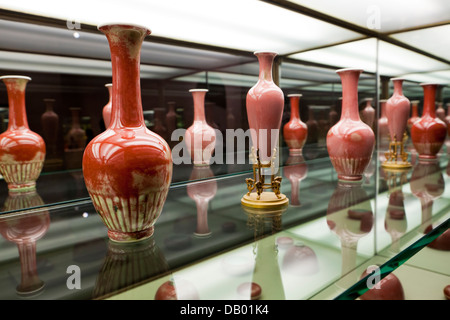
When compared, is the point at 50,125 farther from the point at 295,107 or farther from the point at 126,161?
the point at 295,107

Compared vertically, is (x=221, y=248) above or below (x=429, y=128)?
below

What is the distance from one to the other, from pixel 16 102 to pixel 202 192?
758 millimetres

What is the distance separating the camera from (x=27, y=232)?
77 centimetres

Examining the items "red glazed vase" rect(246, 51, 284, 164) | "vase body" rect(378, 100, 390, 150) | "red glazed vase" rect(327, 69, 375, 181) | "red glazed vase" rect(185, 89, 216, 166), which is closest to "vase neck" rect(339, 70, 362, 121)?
"red glazed vase" rect(327, 69, 375, 181)

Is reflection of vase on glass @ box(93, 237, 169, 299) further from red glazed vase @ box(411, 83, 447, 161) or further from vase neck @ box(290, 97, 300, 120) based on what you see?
red glazed vase @ box(411, 83, 447, 161)

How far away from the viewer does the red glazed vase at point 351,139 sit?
1228 mm

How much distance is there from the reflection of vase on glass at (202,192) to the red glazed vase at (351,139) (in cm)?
52

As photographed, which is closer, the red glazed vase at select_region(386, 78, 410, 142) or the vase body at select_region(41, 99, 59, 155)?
the vase body at select_region(41, 99, 59, 155)

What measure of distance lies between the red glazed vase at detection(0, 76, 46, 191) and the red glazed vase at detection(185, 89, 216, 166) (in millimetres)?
666

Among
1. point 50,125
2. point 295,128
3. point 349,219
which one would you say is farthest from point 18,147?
point 295,128

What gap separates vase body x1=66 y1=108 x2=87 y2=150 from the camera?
4.50ft
